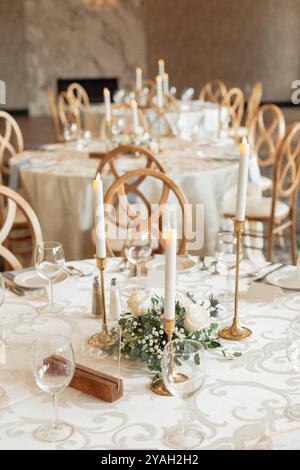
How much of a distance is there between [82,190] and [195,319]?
7.09 feet

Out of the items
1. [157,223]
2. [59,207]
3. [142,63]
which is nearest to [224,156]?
[59,207]

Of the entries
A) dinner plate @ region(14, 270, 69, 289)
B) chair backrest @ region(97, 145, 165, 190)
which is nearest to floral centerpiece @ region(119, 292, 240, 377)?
dinner plate @ region(14, 270, 69, 289)

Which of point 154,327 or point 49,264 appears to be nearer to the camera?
point 154,327

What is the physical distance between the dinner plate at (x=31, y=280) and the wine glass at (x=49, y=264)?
0.12 metres

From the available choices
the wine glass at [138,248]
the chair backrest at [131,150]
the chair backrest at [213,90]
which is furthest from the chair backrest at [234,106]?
the wine glass at [138,248]

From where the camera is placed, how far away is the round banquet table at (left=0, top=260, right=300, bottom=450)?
116 cm

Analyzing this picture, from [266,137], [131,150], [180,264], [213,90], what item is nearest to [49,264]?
[180,264]

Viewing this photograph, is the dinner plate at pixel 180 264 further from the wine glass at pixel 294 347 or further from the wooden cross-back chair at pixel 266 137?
the wooden cross-back chair at pixel 266 137

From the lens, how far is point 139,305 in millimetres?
1423

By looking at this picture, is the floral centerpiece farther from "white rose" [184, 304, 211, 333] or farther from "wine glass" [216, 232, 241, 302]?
"wine glass" [216, 232, 241, 302]

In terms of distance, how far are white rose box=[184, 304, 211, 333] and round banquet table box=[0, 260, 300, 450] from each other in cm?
11

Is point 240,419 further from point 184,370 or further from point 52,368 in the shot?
point 52,368

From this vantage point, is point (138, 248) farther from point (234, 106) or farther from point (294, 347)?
point (234, 106)

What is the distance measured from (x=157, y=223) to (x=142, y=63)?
1026 cm
